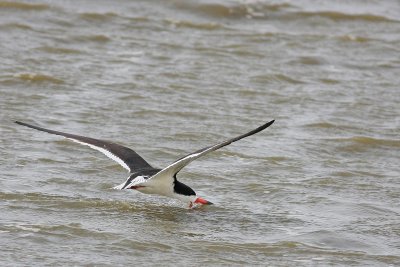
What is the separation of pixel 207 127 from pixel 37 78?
2.44 meters

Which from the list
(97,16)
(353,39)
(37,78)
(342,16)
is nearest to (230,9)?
(342,16)

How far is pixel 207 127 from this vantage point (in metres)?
10.9

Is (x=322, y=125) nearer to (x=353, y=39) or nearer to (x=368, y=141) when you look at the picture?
(x=368, y=141)

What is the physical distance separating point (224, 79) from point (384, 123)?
234cm

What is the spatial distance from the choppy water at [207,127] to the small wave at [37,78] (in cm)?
4

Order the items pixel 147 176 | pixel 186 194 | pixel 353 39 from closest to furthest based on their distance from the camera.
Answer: pixel 147 176 → pixel 186 194 → pixel 353 39

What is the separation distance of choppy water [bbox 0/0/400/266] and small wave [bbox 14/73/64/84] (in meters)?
0.04

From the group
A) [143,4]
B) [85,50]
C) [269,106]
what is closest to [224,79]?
[269,106]

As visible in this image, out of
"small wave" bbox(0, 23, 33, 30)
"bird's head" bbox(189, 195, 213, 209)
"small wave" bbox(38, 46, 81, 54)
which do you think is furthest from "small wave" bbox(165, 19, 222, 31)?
"bird's head" bbox(189, 195, 213, 209)

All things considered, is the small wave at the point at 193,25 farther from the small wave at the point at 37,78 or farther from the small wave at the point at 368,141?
the small wave at the point at 368,141

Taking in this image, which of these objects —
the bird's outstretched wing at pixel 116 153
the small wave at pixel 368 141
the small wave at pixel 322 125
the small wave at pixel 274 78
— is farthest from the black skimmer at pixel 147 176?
the small wave at pixel 274 78

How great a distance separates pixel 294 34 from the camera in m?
16.0

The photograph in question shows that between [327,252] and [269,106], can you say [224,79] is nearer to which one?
[269,106]

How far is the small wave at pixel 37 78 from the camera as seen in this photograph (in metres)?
12.0
